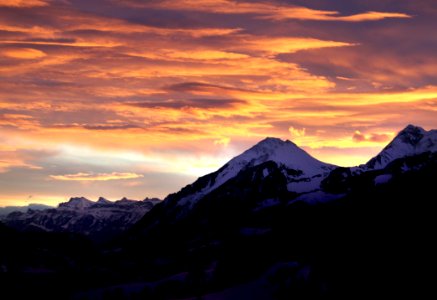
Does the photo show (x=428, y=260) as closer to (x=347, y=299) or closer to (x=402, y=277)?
(x=402, y=277)

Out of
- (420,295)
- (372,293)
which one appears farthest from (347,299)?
(420,295)

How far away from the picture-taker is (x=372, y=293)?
19700 centimetres

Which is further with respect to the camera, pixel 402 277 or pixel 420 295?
pixel 402 277

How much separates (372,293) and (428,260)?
19.2m

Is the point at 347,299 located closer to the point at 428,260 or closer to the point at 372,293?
the point at 372,293

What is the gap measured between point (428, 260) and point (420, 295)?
1629 centimetres

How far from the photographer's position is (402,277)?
19688cm

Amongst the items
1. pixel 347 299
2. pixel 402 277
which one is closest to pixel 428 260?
pixel 402 277

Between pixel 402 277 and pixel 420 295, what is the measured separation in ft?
46.7

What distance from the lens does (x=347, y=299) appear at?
198m

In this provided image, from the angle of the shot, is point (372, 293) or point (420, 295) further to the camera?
point (372, 293)

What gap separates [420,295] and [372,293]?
57.3 ft

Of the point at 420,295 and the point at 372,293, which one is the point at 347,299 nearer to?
the point at 372,293
